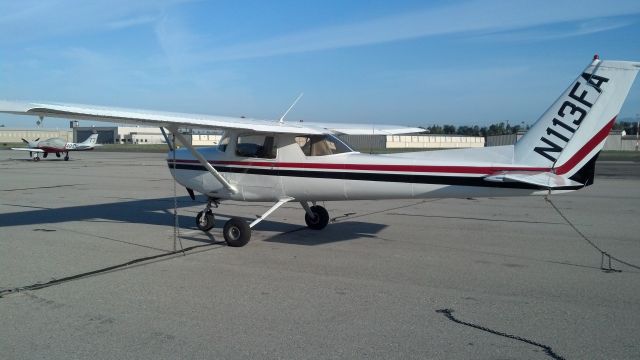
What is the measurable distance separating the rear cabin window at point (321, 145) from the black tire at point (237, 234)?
1691mm

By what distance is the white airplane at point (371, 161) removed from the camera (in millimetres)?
7203

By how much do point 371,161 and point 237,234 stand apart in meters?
2.58

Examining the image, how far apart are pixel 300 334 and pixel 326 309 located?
2.53 ft

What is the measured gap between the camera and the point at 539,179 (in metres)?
7.20

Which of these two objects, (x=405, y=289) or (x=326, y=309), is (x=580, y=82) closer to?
(x=405, y=289)

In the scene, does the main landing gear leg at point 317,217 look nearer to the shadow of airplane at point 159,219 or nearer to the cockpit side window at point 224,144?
the shadow of airplane at point 159,219

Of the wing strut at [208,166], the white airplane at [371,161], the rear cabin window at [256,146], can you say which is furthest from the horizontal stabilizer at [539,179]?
the wing strut at [208,166]

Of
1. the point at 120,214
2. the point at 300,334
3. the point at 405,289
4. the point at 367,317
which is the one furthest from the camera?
the point at 120,214

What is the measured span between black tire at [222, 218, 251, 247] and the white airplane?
0.02 meters

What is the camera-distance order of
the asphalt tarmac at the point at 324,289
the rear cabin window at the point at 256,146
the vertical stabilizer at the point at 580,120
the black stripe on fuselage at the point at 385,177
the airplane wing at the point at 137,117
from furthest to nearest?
the rear cabin window at the point at 256,146 < the black stripe on fuselage at the point at 385,177 < the vertical stabilizer at the point at 580,120 < the airplane wing at the point at 137,117 < the asphalt tarmac at the point at 324,289

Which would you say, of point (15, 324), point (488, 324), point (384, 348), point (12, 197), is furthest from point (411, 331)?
point (12, 197)

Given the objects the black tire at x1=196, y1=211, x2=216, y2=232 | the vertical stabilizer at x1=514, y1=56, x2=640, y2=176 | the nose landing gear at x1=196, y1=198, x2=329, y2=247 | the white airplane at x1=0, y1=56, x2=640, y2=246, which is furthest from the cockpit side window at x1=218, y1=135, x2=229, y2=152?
the vertical stabilizer at x1=514, y1=56, x2=640, y2=176

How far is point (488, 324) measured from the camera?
16.5ft

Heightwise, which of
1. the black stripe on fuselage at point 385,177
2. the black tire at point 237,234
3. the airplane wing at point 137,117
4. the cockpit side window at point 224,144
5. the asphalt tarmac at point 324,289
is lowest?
the asphalt tarmac at point 324,289
